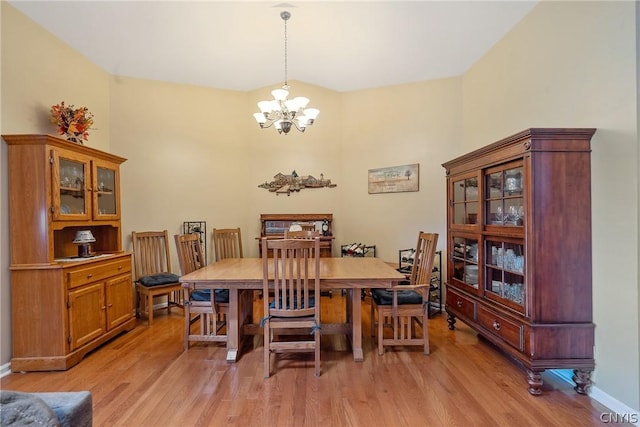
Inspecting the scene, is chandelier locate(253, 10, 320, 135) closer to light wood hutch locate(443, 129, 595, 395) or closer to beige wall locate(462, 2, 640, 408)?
light wood hutch locate(443, 129, 595, 395)

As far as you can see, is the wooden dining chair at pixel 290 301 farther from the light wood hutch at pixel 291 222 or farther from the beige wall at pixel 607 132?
the light wood hutch at pixel 291 222

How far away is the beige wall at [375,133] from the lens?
2.03m

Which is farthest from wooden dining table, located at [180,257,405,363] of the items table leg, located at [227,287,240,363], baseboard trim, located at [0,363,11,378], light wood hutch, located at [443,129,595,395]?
baseboard trim, located at [0,363,11,378]

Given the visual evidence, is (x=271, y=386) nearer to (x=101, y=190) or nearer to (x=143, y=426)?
(x=143, y=426)

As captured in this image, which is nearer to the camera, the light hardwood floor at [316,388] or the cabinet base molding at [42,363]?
the light hardwood floor at [316,388]

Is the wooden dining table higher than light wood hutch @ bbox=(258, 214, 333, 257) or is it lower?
lower

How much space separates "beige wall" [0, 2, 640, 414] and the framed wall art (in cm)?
11

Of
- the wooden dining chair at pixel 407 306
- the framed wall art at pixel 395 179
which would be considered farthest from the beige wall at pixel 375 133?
the wooden dining chair at pixel 407 306

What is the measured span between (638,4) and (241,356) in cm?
388

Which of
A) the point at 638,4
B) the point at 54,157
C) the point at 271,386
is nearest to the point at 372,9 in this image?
the point at 638,4

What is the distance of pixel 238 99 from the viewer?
16.4 ft

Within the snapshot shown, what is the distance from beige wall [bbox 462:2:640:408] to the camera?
6.38 ft

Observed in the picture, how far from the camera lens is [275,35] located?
3.56 metres

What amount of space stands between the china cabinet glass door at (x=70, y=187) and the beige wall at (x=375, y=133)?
37 cm
